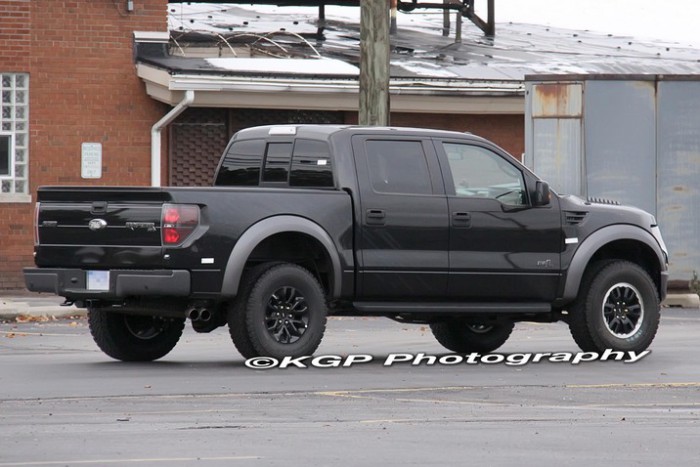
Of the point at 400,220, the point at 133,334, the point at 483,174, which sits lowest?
the point at 133,334

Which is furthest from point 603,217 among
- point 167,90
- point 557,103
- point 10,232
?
point 10,232

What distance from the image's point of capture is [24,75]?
25.0 meters

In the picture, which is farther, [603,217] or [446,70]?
[446,70]

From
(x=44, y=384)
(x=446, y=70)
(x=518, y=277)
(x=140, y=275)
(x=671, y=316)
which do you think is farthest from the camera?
(x=446, y=70)

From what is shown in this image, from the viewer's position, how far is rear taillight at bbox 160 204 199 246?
13.2 m

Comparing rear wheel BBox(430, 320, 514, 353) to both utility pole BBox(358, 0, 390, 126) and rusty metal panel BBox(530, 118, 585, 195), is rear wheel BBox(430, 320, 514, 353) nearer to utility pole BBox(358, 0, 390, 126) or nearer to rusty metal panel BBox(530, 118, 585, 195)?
utility pole BBox(358, 0, 390, 126)

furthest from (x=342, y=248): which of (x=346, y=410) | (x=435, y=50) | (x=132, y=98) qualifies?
(x=435, y=50)

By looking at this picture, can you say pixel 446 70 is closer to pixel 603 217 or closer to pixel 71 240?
pixel 603 217

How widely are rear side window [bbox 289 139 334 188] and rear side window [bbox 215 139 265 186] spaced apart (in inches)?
19.0

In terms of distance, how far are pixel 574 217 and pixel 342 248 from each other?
2210 mm

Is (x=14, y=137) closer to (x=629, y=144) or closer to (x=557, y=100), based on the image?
(x=557, y=100)

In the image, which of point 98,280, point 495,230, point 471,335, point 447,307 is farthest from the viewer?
point 471,335

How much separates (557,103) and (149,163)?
6.20m

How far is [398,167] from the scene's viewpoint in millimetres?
14266
